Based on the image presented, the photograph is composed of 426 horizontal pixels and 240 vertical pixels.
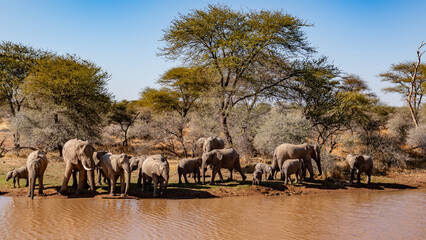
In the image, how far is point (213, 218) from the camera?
927 centimetres

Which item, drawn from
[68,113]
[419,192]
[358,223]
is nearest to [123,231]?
[358,223]

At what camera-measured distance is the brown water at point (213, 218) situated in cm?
Answer: 781

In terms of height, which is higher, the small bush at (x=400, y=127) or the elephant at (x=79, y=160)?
the small bush at (x=400, y=127)

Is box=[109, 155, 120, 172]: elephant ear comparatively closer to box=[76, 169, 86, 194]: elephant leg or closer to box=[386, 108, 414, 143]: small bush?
box=[76, 169, 86, 194]: elephant leg

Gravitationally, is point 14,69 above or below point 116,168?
above

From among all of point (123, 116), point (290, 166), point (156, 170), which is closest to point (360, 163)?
point (290, 166)

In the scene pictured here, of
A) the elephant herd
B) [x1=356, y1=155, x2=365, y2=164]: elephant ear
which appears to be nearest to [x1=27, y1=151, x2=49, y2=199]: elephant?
the elephant herd

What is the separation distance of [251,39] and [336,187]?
410 inches

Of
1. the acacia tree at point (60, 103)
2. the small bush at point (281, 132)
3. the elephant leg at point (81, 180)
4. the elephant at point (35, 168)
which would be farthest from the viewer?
the acacia tree at point (60, 103)

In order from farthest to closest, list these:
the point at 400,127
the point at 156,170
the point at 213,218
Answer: the point at 400,127, the point at 156,170, the point at 213,218

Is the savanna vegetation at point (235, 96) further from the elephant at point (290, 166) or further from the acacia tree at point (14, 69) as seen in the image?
the elephant at point (290, 166)

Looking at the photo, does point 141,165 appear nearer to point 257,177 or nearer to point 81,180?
point 81,180

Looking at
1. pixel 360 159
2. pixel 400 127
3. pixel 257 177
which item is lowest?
pixel 257 177

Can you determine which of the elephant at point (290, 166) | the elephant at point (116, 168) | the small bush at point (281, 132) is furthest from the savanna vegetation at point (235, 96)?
the elephant at point (116, 168)
